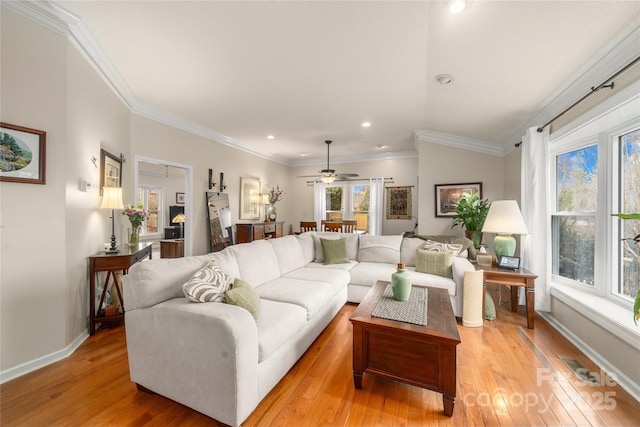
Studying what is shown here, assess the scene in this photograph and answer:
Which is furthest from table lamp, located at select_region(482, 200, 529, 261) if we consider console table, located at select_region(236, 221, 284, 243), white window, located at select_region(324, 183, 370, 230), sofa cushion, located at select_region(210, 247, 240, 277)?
console table, located at select_region(236, 221, 284, 243)

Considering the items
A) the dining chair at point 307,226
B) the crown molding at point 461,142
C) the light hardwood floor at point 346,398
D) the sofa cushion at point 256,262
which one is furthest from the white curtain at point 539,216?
the dining chair at point 307,226

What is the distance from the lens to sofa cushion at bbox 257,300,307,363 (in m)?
1.63

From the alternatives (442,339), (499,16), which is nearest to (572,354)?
(442,339)

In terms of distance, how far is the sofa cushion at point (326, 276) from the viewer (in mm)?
2934

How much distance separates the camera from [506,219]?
292 cm

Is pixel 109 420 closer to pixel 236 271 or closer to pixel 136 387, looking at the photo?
pixel 136 387

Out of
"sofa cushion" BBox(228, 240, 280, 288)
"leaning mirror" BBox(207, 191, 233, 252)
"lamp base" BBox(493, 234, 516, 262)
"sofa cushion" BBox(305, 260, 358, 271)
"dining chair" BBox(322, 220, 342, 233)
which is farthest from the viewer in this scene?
"dining chair" BBox(322, 220, 342, 233)

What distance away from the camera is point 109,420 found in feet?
4.99

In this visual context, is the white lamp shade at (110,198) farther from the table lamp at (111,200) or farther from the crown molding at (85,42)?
the crown molding at (85,42)

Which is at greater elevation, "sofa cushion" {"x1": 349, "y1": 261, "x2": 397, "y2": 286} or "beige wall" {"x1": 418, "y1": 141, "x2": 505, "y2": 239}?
"beige wall" {"x1": 418, "y1": 141, "x2": 505, "y2": 239}

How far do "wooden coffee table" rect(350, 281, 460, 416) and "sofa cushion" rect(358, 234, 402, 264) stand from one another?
184 centimetres

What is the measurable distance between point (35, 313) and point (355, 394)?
2.50 m

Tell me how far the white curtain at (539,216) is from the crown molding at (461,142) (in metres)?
1.51

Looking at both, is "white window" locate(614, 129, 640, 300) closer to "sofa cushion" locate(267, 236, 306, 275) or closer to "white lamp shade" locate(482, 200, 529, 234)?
"white lamp shade" locate(482, 200, 529, 234)
